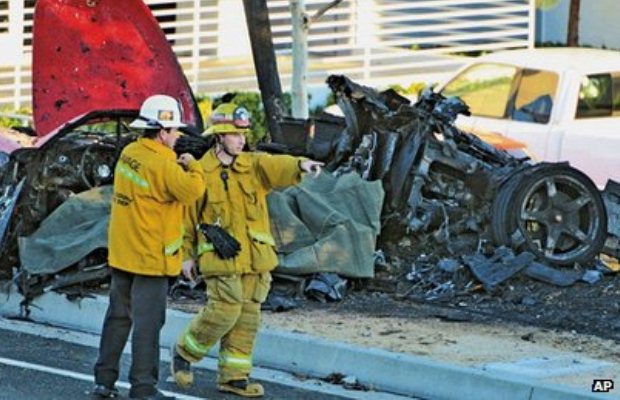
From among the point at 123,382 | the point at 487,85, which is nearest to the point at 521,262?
the point at 123,382

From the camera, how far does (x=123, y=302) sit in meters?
8.62

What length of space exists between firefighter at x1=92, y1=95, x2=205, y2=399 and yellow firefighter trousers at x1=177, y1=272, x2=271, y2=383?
33 cm

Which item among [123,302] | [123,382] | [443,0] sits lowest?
[123,382]

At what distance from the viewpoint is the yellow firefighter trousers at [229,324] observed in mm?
8773

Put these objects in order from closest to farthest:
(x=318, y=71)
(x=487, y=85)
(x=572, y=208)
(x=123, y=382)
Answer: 1. (x=123, y=382)
2. (x=572, y=208)
3. (x=487, y=85)
4. (x=318, y=71)

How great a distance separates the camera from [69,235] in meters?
11.7

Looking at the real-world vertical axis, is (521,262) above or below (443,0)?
below

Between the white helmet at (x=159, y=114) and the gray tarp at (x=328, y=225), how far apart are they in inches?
117

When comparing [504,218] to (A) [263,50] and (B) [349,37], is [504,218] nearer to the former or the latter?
(A) [263,50]

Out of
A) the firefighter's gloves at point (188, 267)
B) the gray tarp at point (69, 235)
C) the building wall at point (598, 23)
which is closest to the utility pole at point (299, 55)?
the gray tarp at point (69, 235)

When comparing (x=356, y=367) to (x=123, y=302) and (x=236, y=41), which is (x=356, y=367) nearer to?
(x=123, y=302)

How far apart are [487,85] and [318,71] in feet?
24.9

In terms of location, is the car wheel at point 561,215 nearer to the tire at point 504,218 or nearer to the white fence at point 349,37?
the tire at point 504,218

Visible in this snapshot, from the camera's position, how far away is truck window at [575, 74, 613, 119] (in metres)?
15.7
